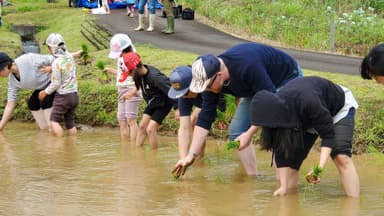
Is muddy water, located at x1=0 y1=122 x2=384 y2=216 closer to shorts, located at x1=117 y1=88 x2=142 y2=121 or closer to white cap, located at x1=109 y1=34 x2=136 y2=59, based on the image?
shorts, located at x1=117 y1=88 x2=142 y2=121

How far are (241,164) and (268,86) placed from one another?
1.84 metres

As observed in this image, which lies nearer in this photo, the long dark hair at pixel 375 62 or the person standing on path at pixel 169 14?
the long dark hair at pixel 375 62

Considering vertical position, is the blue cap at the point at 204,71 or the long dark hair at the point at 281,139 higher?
the blue cap at the point at 204,71

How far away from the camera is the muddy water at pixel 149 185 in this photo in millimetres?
6473

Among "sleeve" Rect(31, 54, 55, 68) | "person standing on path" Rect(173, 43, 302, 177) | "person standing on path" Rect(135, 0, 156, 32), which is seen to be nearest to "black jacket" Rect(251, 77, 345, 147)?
"person standing on path" Rect(173, 43, 302, 177)

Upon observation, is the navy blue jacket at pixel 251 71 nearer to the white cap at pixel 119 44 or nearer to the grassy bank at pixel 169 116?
the grassy bank at pixel 169 116

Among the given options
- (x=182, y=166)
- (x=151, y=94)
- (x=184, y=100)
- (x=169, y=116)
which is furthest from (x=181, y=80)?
(x=169, y=116)

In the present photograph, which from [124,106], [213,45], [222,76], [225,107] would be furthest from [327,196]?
[213,45]

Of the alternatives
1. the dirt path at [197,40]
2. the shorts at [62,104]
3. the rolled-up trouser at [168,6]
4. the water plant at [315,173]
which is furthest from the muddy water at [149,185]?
the rolled-up trouser at [168,6]

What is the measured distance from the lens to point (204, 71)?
638 centimetres

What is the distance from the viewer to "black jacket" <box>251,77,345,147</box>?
5969 mm

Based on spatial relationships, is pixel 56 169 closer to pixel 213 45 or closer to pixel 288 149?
pixel 288 149

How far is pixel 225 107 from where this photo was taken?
8625mm

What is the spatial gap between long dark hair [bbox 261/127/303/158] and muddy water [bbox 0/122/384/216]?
0.52 metres
